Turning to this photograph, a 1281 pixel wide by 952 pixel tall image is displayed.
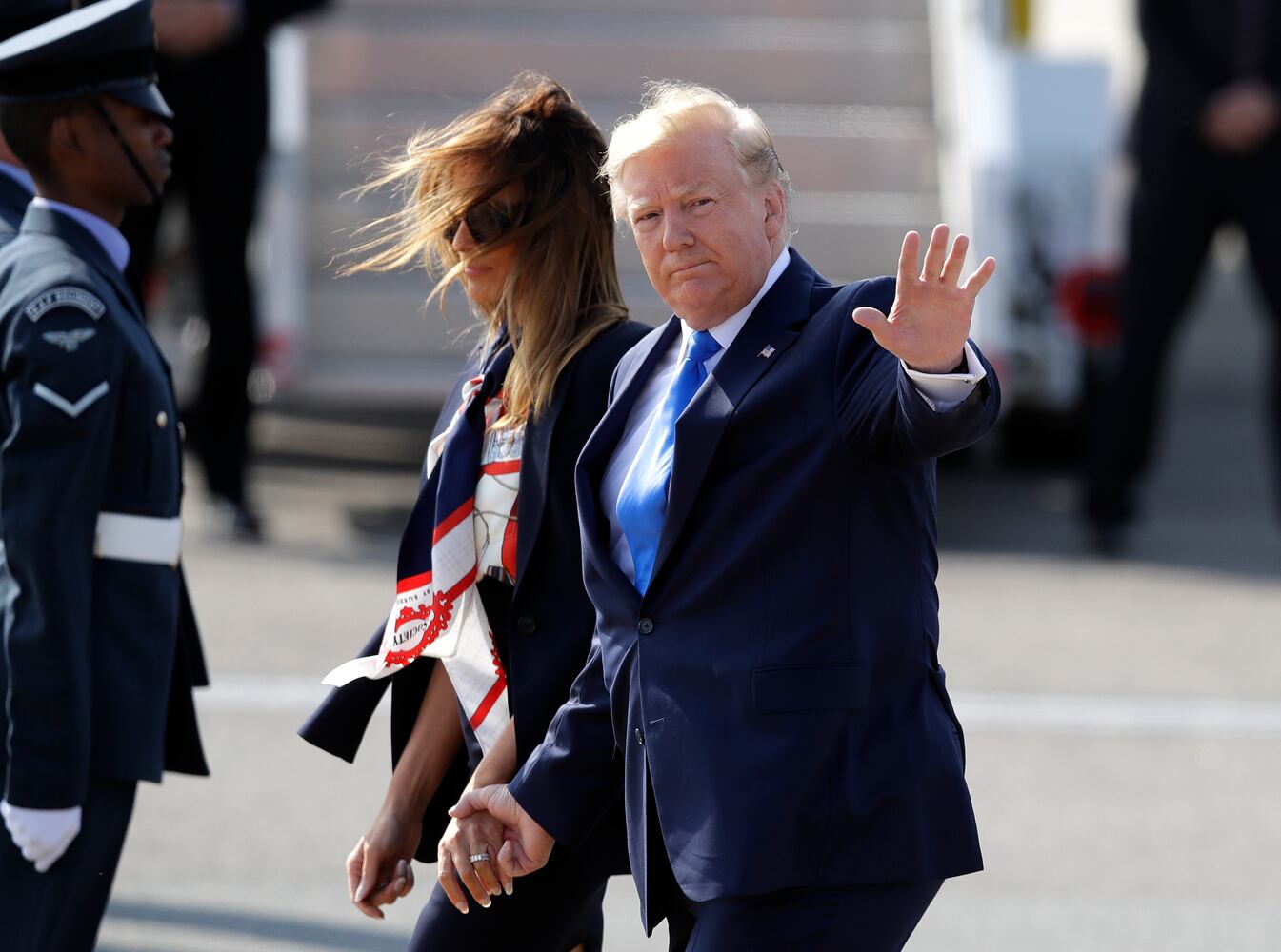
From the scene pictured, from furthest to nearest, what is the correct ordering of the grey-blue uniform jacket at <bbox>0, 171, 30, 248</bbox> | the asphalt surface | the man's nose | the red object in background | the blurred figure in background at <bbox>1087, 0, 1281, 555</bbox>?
the red object in background → the blurred figure in background at <bbox>1087, 0, 1281, 555</bbox> → the asphalt surface → the grey-blue uniform jacket at <bbox>0, 171, 30, 248</bbox> → the man's nose

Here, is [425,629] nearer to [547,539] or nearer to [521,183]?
[547,539]

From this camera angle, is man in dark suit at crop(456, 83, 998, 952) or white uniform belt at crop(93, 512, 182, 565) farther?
white uniform belt at crop(93, 512, 182, 565)

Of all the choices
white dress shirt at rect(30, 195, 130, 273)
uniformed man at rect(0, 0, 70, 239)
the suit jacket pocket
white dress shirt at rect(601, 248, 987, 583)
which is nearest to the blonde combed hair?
white dress shirt at rect(601, 248, 987, 583)

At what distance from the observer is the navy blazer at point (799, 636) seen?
93.4 inches

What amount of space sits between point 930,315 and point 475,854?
100 cm

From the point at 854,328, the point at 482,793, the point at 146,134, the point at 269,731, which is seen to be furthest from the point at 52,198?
the point at 269,731

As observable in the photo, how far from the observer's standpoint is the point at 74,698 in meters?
2.80

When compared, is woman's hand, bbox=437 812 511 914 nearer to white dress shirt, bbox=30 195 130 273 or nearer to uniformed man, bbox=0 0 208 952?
uniformed man, bbox=0 0 208 952

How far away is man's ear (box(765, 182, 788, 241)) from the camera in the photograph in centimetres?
257

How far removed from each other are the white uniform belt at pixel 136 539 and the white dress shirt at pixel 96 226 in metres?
0.42

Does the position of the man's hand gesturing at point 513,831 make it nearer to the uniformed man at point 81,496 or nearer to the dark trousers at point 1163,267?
the uniformed man at point 81,496

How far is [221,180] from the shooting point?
7.43m

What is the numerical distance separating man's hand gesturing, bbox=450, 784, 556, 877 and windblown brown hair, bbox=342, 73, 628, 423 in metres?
0.56

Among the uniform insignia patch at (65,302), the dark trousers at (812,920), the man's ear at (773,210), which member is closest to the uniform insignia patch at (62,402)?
the uniform insignia patch at (65,302)
